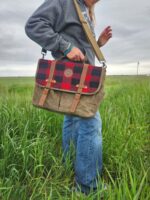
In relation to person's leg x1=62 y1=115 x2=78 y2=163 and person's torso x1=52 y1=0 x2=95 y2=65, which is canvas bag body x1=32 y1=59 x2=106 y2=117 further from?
person's leg x1=62 y1=115 x2=78 y2=163

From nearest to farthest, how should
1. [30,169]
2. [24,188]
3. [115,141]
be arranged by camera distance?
1. [24,188]
2. [30,169]
3. [115,141]

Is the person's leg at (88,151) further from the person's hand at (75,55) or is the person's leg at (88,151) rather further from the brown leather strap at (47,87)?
the person's hand at (75,55)

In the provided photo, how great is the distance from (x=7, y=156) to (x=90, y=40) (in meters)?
1.13

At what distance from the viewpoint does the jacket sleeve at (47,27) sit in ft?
9.74

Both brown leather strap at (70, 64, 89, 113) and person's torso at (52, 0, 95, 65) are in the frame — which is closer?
brown leather strap at (70, 64, 89, 113)

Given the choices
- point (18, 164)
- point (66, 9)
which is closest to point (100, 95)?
point (66, 9)

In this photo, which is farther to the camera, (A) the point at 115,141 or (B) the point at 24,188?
(A) the point at 115,141

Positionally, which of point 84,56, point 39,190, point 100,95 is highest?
point 84,56

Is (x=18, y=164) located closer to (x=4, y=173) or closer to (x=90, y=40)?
Answer: (x=4, y=173)

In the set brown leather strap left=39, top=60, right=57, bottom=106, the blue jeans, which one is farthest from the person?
brown leather strap left=39, top=60, right=57, bottom=106

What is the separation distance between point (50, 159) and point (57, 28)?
1074 millimetres

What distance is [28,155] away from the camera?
3.31m

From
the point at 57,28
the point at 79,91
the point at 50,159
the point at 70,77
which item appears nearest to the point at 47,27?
the point at 57,28

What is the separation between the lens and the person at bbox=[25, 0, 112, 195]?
9.77ft
